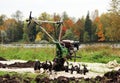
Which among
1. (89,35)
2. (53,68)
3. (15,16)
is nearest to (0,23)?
(15,16)

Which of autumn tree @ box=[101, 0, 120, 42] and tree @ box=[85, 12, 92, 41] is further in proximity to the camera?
tree @ box=[85, 12, 92, 41]

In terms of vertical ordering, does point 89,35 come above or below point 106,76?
below

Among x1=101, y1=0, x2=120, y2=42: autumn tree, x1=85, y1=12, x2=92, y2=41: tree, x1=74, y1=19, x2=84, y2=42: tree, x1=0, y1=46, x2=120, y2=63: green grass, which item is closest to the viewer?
x1=0, y1=46, x2=120, y2=63: green grass

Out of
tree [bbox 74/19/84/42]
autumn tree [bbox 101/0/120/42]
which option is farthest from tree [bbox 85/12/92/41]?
autumn tree [bbox 101/0/120/42]

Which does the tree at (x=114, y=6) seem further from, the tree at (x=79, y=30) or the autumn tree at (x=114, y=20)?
the tree at (x=79, y=30)

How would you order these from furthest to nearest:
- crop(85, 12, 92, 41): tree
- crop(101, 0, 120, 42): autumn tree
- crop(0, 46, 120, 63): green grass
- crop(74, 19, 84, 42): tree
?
crop(74, 19, 84, 42): tree < crop(85, 12, 92, 41): tree < crop(101, 0, 120, 42): autumn tree < crop(0, 46, 120, 63): green grass

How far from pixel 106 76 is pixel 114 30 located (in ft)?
135

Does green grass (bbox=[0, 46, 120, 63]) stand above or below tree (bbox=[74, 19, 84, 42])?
above

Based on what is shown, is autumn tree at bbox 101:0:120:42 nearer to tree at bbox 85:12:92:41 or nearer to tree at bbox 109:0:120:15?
tree at bbox 109:0:120:15

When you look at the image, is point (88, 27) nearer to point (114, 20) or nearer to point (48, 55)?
point (114, 20)

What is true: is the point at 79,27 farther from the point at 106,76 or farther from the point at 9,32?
the point at 106,76

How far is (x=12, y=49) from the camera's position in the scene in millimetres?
30344

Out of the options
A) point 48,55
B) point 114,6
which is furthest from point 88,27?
point 48,55

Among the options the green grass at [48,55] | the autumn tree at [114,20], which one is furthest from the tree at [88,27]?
the green grass at [48,55]
